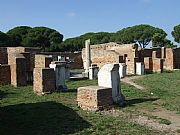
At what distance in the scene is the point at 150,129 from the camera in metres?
7.97

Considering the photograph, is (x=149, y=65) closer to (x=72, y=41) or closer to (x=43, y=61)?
(x=43, y=61)

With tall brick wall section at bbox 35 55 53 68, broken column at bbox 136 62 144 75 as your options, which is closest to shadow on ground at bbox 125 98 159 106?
tall brick wall section at bbox 35 55 53 68

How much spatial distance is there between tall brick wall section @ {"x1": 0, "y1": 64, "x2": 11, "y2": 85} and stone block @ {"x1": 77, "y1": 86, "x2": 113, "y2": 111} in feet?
24.6

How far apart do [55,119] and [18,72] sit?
8302 mm

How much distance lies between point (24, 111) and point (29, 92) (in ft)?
14.9

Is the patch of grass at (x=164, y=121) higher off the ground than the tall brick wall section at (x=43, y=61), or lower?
lower

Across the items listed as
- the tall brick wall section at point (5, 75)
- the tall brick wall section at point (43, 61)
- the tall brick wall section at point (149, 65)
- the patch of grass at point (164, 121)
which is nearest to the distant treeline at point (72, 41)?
the tall brick wall section at point (149, 65)

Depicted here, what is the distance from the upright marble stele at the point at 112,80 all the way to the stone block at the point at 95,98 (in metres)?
0.88

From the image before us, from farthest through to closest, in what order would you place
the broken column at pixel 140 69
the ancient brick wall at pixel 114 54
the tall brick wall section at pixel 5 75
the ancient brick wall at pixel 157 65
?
the ancient brick wall at pixel 114 54
the ancient brick wall at pixel 157 65
the broken column at pixel 140 69
the tall brick wall section at pixel 5 75

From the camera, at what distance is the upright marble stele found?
12.0 metres

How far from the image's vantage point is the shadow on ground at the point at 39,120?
7.84 meters

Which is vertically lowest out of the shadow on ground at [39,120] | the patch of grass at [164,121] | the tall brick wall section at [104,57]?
the patch of grass at [164,121]

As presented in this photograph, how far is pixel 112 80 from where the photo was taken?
478 inches

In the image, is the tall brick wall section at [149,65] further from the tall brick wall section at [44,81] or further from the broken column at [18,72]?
the tall brick wall section at [44,81]
